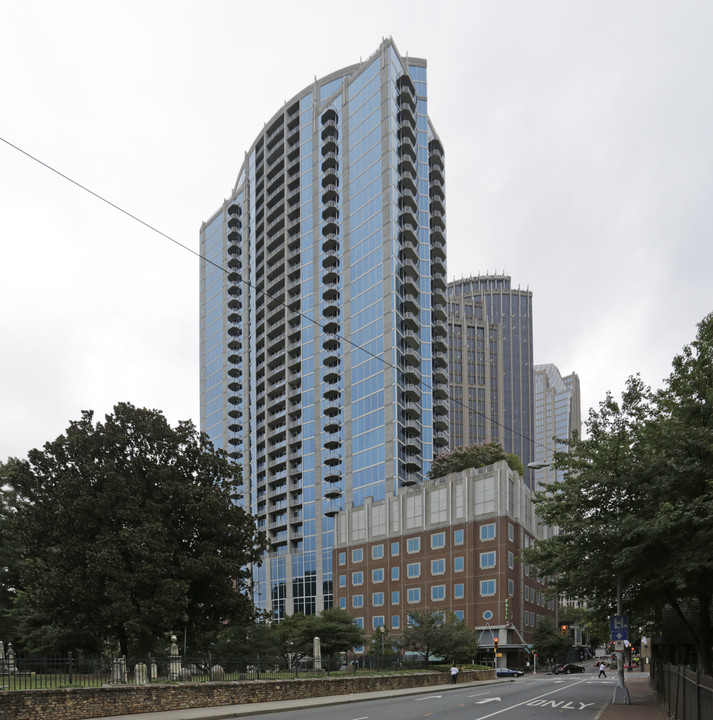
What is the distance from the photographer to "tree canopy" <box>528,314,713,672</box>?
2459 centimetres

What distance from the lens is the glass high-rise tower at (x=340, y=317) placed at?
101812 millimetres

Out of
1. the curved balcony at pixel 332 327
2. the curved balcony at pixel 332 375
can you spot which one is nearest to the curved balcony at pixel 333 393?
the curved balcony at pixel 332 375

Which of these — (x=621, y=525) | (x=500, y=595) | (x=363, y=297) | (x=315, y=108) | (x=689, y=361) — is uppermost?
(x=315, y=108)

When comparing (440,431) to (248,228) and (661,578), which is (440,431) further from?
(661,578)

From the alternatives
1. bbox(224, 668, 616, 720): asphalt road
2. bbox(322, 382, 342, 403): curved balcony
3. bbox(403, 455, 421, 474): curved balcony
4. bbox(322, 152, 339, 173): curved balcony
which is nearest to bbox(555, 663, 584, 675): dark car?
bbox(403, 455, 421, 474): curved balcony

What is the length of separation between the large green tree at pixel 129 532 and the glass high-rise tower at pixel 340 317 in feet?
178

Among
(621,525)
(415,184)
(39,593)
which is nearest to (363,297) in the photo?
(415,184)

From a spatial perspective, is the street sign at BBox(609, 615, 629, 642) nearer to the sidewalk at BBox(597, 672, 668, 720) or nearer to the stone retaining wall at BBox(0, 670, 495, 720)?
the sidewalk at BBox(597, 672, 668, 720)

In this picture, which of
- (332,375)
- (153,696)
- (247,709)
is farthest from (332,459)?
(153,696)

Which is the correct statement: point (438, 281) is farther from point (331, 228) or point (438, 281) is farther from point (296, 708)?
point (296, 708)

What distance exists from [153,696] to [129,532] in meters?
12.9

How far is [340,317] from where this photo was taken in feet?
362

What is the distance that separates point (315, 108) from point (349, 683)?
105m

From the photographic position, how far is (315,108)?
12219cm
